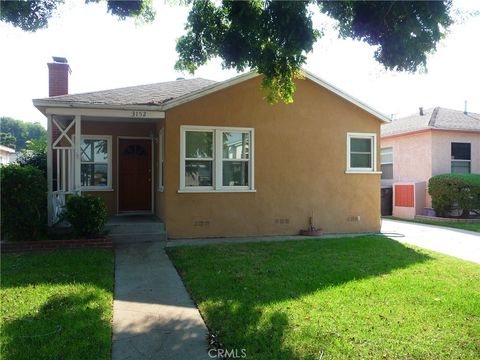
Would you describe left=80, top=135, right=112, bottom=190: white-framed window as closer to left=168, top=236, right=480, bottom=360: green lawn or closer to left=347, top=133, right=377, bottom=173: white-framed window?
left=168, top=236, right=480, bottom=360: green lawn

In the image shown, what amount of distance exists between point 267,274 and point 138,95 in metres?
7.16

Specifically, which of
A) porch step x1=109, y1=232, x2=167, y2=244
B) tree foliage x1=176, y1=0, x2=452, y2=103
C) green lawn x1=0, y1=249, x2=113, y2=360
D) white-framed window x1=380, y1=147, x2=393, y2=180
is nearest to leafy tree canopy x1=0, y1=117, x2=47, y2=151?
white-framed window x1=380, y1=147, x2=393, y2=180

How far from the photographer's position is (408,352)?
4.11m

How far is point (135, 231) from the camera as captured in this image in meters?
10.4

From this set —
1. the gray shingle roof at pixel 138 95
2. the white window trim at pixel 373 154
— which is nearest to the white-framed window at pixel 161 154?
the gray shingle roof at pixel 138 95

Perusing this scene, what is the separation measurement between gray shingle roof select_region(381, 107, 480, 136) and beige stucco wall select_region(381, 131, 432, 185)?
343 mm

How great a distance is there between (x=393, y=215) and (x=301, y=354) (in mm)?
16251

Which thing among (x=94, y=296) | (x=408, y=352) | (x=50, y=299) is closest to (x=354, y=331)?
(x=408, y=352)

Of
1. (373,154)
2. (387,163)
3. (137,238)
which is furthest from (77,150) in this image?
(387,163)

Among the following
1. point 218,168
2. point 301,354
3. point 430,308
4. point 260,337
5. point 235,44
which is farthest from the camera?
point 218,168

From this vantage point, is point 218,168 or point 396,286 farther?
point 218,168

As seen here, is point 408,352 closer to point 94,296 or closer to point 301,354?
point 301,354

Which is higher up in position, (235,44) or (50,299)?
(235,44)

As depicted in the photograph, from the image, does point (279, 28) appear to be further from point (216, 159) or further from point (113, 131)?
point (113, 131)
